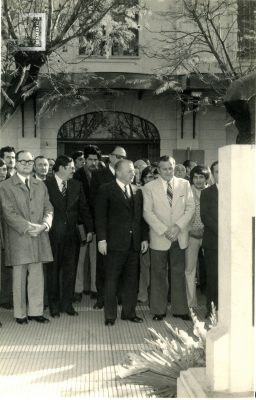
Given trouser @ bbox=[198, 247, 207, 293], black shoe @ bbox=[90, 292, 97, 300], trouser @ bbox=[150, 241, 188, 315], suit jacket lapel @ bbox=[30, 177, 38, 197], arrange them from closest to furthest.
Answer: suit jacket lapel @ bbox=[30, 177, 38, 197] → trouser @ bbox=[150, 241, 188, 315] → black shoe @ bbox=[90, 292, 97, 300] → trouser @ bbox=[198, 247, 207, 293]

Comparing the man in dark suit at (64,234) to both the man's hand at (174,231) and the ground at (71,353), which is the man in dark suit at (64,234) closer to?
the ground at (71,353)

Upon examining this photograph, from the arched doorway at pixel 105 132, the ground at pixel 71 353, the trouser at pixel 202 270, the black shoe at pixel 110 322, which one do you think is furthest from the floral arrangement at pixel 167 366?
the arched doorway at pixel 105 132

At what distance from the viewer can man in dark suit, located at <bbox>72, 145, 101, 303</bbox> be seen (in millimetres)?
8711

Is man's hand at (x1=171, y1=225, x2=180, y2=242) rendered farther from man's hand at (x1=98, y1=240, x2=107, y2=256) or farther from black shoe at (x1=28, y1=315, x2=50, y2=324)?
black shoe at (x1=28, y1=315, x2=50, y2=324)

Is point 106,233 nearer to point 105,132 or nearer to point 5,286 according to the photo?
point 5,286

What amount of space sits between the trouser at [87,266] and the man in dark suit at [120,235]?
1.26 metres

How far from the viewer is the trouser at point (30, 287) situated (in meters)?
7.30

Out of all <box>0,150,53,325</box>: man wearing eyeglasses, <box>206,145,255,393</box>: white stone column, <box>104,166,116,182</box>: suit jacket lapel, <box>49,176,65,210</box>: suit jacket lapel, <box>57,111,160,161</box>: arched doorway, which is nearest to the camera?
<box>206,145,255,393</box>: white stone column

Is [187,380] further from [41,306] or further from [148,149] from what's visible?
[148,149]

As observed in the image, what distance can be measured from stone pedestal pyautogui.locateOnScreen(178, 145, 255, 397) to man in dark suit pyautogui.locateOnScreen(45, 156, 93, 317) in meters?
3.98

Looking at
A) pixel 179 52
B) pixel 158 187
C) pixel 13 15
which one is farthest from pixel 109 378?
pixel 179 52

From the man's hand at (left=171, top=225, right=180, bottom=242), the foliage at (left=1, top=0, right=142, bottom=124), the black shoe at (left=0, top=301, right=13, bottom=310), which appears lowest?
the black shoe at (left=0, top=301, right=13, bottom=310)

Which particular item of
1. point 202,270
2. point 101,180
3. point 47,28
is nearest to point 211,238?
point 202,270

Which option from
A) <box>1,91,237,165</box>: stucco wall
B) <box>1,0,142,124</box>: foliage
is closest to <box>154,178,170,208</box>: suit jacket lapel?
<box>1,0,142,124</box>: foliage
